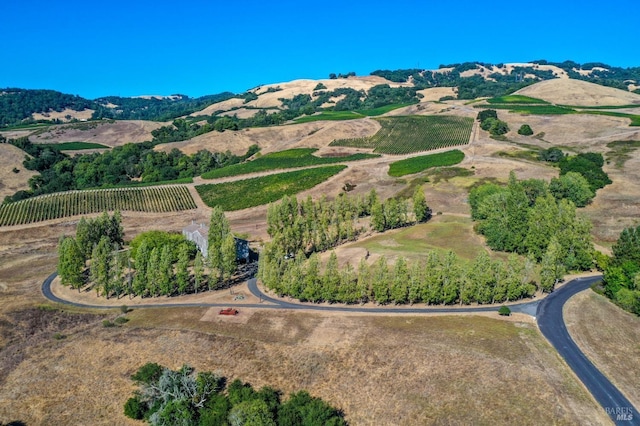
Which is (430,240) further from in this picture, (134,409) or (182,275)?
(134,409)

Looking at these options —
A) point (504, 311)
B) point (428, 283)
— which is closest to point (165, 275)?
point (428, 283)

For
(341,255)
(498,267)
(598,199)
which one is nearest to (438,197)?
(598,199)

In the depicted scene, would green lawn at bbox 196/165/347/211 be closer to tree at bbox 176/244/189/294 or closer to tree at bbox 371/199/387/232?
tree at bbox 371/199/387/232

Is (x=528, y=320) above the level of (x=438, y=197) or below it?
below

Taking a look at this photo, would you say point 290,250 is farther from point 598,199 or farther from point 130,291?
point 598,199

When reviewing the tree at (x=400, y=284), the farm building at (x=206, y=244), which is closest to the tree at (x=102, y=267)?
the farm building at (x=206, y=244)

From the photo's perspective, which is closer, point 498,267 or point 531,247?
point 498,267
